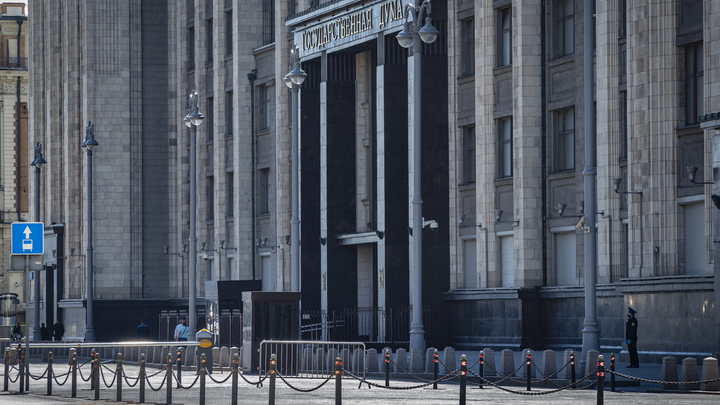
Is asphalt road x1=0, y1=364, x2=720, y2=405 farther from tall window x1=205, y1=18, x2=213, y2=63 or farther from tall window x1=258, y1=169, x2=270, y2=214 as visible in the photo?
tall window x1=205, y1=18, x2=213, y2=63

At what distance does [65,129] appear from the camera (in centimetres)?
7525

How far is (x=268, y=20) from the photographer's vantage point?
60531 mm

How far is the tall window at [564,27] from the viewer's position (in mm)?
41312

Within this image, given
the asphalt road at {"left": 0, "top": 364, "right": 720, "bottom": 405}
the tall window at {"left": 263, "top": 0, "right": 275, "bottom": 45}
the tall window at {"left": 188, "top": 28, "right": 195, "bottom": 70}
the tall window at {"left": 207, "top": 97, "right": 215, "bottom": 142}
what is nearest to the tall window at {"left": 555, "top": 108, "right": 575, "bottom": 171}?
the asphalt road at {"left": 0, "top": 364, "right": 720, "bottom": 405}

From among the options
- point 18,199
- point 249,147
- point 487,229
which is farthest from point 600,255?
point 18,199

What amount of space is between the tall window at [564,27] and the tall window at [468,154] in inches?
205

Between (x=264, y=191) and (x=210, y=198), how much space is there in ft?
20.5

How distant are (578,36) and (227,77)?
25598 mm

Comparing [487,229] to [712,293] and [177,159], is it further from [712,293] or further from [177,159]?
[177,159]

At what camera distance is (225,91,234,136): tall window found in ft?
205

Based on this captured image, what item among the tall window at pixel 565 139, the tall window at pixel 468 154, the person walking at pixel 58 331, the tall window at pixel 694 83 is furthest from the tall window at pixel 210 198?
the tall window at pixel 694 83

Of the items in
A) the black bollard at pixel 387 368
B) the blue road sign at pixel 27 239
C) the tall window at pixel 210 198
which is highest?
the tall window at pixel 210 198

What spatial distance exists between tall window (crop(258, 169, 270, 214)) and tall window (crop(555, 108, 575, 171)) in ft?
67.1

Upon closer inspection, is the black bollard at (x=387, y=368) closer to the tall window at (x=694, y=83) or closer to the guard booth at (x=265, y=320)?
the guard booth at (x=265, y=320)
